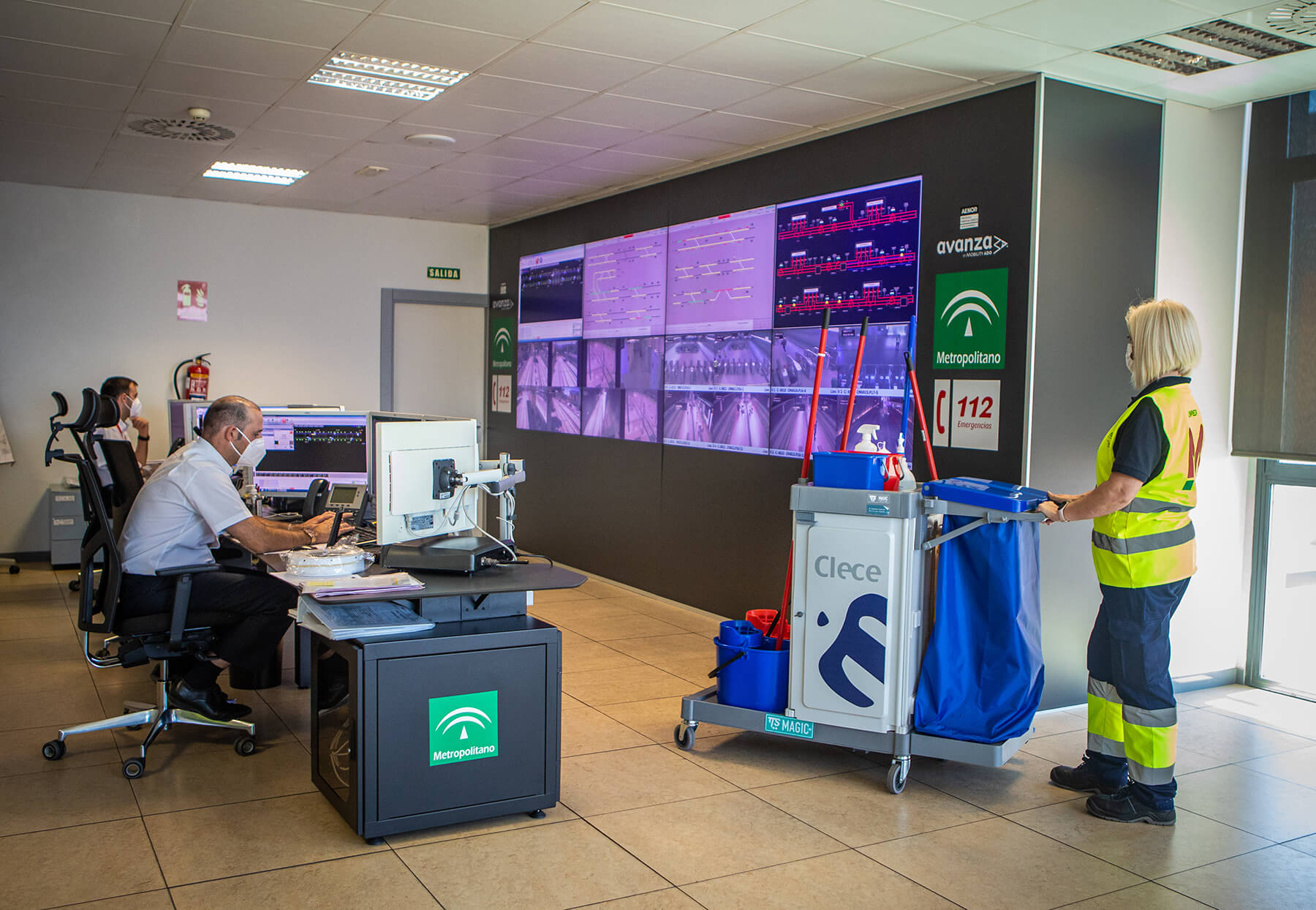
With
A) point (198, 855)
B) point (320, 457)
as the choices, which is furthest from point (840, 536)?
point (320, 457)

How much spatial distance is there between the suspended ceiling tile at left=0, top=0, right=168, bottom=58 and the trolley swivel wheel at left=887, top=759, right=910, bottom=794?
3913 millimetres

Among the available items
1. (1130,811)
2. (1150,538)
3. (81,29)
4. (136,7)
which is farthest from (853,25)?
(81,29)

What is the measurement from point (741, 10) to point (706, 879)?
2.93 meters

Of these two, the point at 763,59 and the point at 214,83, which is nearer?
the point at 763,59

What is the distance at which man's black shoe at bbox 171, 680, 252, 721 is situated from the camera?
3.80 metres

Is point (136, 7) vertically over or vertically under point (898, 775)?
over

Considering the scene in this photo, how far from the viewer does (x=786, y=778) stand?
12.0ft

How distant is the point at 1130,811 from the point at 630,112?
3.76m

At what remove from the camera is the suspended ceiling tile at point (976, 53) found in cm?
385

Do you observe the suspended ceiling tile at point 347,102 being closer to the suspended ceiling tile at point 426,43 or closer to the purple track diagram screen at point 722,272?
the suspended ceiling tile at point 426,43

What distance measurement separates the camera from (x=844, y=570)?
3645mm

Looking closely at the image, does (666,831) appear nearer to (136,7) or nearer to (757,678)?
(757,678)

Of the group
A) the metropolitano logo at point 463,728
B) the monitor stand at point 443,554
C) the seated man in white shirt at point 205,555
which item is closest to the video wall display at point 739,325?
the monitor stand at point 443,554

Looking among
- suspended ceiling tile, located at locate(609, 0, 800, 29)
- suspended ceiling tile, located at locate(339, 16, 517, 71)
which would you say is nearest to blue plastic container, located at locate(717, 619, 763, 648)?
suspended ceiling tile, located at locate(609, 0, 800, 29)
